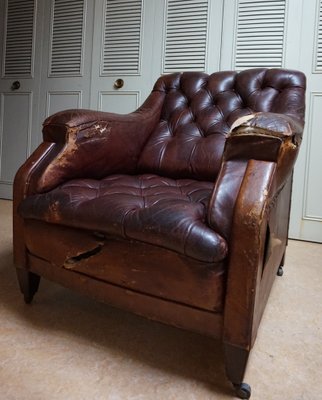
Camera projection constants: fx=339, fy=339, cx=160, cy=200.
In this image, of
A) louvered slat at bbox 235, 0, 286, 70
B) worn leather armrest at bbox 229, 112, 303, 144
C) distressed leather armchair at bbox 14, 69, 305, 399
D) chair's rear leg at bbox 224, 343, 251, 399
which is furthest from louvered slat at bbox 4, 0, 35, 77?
chair's rear leg at bbox 224, 343, 251, 399

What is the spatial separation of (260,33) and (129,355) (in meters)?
1.85

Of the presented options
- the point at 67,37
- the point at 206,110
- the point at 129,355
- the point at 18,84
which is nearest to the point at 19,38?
the point at 18,84

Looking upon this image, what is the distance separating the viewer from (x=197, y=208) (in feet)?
2.79

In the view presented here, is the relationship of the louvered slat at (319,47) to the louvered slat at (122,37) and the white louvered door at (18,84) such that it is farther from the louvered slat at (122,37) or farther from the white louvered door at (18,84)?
the white louvered door at (18,84)

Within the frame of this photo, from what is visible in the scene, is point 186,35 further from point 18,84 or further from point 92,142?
point 18,84

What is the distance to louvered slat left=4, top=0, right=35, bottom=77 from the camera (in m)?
2.64

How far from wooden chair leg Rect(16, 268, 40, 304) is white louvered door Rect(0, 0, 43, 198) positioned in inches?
69.3

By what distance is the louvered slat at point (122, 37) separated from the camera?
225cm

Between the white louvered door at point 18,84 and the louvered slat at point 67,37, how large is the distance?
6.3 inches

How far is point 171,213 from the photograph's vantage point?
2.64 feet

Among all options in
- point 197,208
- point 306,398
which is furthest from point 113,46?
point 306,398

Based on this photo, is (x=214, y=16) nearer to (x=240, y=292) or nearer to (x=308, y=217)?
(x=308, y=217)

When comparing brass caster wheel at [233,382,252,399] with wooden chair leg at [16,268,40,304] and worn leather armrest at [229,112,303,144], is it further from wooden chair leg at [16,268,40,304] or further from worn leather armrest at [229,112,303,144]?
wooden chair leg at [16,268,40,304]

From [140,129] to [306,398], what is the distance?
1092 mm
